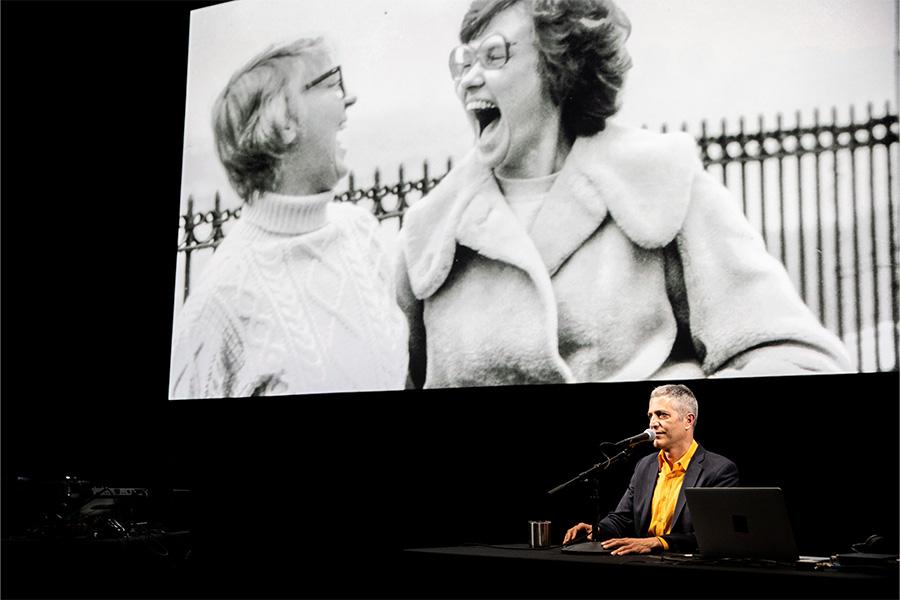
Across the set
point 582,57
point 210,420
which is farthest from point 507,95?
point 210,420

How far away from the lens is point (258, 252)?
5777 mm

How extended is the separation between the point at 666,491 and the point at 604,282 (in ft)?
3.81

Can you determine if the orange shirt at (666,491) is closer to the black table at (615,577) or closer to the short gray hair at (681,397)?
the short gray hair at (681,397)

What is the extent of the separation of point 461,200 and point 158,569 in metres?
2.40

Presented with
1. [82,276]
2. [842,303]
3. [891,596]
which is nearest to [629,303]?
[842,303]

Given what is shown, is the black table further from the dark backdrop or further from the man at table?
the dark backdrop

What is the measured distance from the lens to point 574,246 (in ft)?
16.2

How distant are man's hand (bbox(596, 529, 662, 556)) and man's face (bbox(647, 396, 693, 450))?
17.2 inches

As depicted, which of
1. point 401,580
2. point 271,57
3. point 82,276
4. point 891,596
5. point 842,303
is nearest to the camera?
point 891,596

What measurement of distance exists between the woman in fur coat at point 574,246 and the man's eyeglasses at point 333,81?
2.20 feet

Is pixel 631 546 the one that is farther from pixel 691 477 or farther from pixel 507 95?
pixel 507 95

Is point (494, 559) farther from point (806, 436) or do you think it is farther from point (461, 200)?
point (461, 200)

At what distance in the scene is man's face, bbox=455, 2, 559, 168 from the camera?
5.16 m

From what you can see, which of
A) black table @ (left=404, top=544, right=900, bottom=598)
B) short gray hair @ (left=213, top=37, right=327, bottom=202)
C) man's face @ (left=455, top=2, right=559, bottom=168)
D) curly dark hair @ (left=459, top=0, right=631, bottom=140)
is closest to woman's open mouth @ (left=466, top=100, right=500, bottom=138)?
man's face @ (left=455, top=2, right=559, bottom=168)
